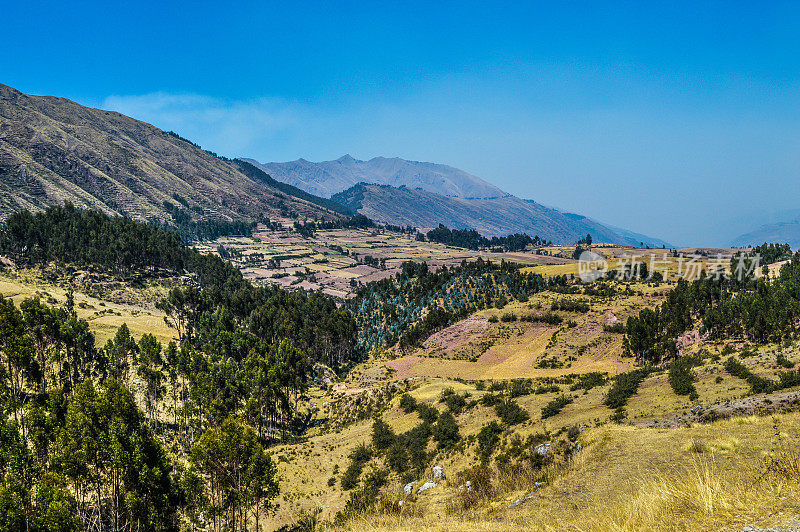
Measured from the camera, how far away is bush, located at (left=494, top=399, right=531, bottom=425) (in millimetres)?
34156

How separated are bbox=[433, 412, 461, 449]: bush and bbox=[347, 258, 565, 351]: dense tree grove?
6357 centimetres

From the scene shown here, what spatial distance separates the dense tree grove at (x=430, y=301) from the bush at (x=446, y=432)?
6357 cm

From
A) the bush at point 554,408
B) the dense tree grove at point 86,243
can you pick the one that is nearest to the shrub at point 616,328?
the bush at point 554,408

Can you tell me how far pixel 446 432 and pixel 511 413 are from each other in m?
6.61

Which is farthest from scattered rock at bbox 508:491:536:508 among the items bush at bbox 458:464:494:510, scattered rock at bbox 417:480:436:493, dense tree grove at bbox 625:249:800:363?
dense tree grove at bbox 625:249:800:363

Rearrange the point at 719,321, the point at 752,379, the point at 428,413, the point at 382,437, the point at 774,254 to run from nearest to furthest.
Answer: the point at 752,379 → the point at 382,437 → the point at 428,413 → the point at 719,321 → the point at 774,254

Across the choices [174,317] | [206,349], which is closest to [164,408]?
[206,349]

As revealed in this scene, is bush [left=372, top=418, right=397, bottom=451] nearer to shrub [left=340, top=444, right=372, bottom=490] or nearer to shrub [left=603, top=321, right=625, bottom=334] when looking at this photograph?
shrub [left=340, top=444, right=372, bottom=490]

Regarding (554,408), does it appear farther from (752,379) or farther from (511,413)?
(752,379)

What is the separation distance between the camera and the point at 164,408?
60.5 meters

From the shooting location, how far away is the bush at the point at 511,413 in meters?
34.2

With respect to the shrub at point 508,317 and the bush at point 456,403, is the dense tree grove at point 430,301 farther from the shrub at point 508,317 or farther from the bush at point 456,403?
the bush at point 456,403

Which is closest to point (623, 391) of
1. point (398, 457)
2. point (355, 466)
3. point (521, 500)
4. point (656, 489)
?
point (521, 500)

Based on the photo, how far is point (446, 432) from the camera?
122 feet
